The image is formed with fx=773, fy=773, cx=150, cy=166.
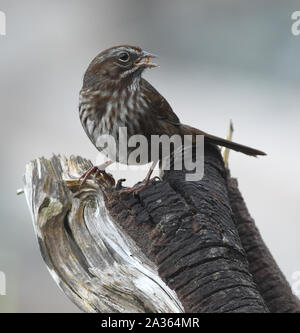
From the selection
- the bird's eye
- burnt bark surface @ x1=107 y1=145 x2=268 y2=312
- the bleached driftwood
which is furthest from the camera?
the bird's eye

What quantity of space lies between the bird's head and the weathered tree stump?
77 cm

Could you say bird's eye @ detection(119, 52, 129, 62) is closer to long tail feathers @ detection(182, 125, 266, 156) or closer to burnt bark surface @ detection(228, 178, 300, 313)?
long tail feathers @ detection(182, 125, 266, 156)

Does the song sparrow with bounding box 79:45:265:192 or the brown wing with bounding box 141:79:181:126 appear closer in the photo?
the song sparrow with bounding box 79:45:265:192

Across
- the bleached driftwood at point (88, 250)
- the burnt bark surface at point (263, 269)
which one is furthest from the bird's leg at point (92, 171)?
the burnt bark surface at point (263, 269)

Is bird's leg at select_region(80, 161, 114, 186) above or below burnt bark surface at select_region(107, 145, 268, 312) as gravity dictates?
above

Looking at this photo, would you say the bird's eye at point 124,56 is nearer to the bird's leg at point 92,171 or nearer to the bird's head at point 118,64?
the bird's head at point 118,64

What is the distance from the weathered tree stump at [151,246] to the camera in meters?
3.90

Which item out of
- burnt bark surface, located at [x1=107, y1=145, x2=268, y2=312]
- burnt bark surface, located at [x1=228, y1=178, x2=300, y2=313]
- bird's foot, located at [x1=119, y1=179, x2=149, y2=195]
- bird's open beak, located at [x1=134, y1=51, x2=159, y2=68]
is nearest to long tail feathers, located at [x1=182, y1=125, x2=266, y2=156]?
burnt bark surface, located at [x1=228, y1=178, x2=300, y2=313]

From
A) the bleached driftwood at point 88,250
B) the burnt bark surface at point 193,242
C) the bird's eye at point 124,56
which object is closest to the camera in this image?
the burnt bark surface at point 193,242

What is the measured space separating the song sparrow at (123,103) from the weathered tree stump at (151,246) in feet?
1.38

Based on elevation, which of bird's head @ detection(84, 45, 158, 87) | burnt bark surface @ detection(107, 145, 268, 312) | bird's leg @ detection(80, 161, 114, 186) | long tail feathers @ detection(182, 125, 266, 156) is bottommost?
burnt bark surface @ detection(107, 145, 268, 312)

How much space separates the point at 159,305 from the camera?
410 cm

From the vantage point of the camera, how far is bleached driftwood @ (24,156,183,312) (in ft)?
13.7
